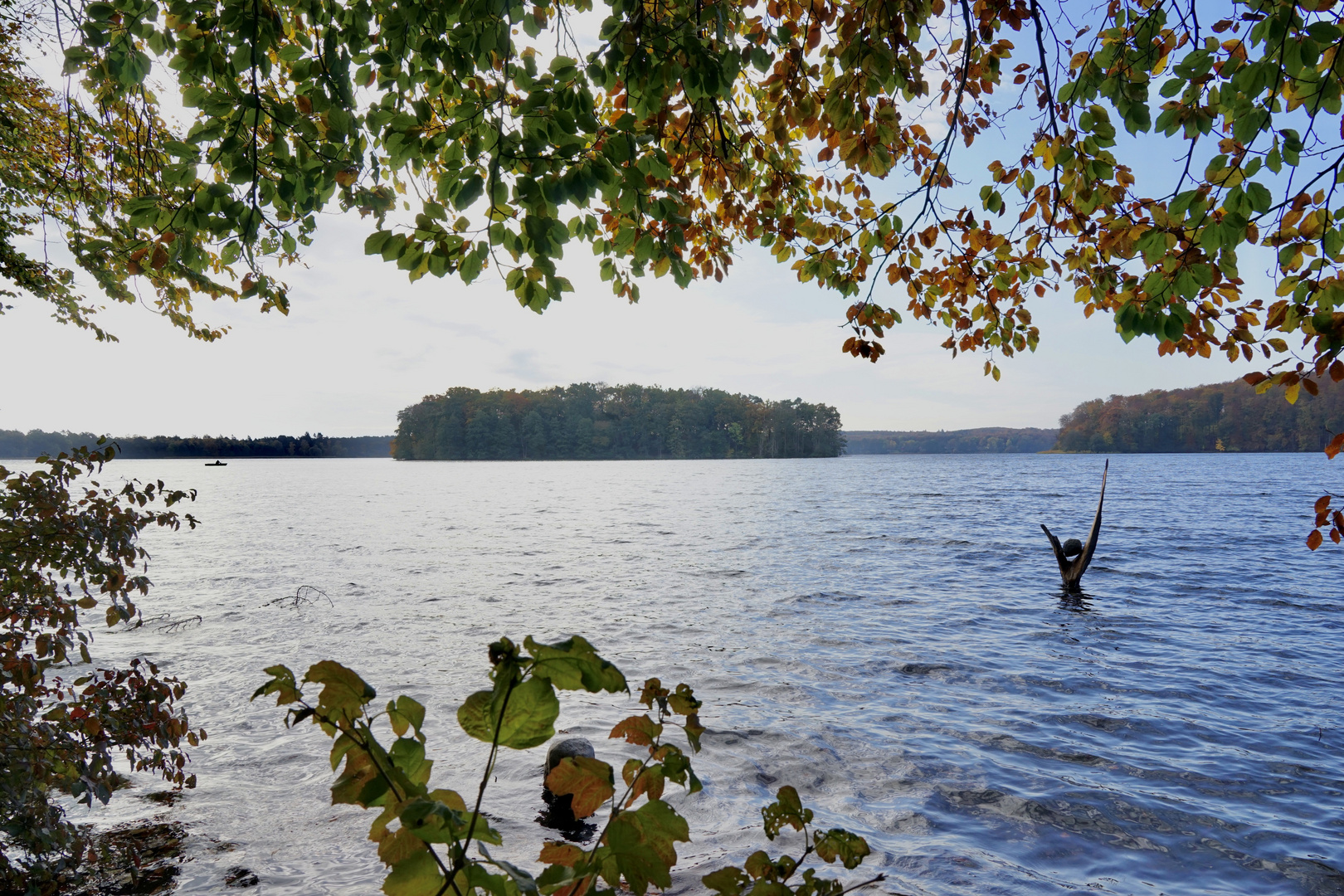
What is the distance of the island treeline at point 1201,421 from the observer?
474 feet

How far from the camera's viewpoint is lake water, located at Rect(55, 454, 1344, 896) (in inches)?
234

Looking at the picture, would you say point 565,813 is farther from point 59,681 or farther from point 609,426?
point 609,426

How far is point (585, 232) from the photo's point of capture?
492 centimetres

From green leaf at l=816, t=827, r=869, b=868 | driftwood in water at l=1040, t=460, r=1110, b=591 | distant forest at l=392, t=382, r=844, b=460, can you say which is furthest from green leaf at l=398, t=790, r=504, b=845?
distant forest at l=392, t=382, r=844, b=460

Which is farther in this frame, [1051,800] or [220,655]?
[220,655]

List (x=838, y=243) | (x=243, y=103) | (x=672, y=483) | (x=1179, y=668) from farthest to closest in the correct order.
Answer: (x=672, y=483)
(x=1179, y=668)
(x=838, y=243)
(x=243, y=103)

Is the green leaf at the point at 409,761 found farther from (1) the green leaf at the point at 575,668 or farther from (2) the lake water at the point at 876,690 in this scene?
(2) the lake water at the point at 876,690

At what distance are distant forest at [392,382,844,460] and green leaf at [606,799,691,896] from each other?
160 metres

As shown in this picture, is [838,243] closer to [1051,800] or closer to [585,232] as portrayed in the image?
[585,232]

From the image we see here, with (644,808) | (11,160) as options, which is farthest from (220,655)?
(644,808)

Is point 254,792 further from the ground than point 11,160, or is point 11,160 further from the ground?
point 11,160

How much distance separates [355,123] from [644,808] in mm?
4033

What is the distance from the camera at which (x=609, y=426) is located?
6604 inches

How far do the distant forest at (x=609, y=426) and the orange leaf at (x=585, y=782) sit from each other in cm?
16014
